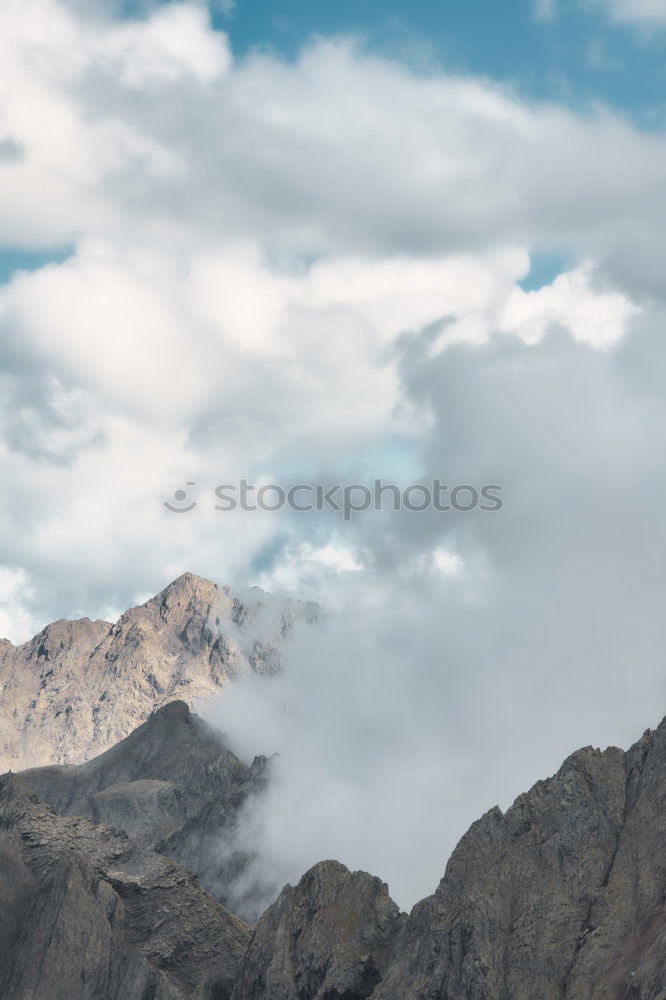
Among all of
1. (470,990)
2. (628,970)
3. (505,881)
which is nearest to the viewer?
(628,970)

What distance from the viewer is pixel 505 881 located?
189250 millimetres

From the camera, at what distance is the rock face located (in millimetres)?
170500

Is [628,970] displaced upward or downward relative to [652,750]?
downward

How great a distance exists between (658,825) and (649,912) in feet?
49.6

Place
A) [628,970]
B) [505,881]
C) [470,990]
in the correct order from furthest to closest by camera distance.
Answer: [505,881] < [470,990] < [628,970]

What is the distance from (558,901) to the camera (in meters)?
182

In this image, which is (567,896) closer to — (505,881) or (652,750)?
(505,881)

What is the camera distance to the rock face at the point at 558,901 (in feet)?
559

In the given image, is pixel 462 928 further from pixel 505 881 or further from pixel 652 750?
pixel 652 750

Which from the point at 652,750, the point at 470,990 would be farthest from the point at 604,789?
the point at 470,990

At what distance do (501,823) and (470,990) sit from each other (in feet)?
98.1

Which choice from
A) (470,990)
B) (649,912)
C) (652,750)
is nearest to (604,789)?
(652,750)

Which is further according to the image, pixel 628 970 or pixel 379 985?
pixel 379 985

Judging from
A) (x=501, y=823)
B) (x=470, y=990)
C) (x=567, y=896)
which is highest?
(x=501, y=823)
